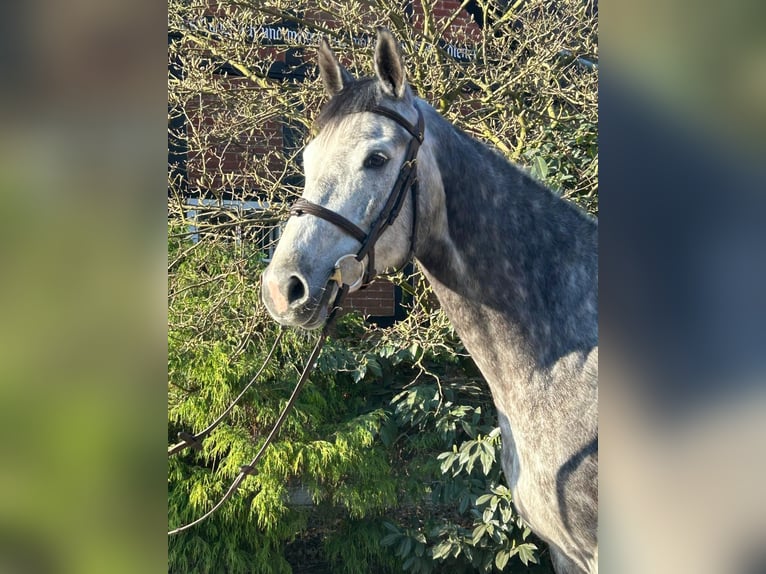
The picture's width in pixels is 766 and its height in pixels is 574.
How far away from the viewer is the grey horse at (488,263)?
192 centimetres

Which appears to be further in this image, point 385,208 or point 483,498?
point 483,498

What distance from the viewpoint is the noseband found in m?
1.90

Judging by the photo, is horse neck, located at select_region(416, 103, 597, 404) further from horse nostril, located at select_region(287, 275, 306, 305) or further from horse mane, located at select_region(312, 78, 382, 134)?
horse nostril, located at select_region(287, 275, 306, 305)

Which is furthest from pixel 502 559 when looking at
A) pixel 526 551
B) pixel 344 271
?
pixel 344 271

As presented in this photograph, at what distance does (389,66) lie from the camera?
211 centimetres

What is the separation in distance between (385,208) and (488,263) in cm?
35

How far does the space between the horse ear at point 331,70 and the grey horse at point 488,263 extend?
1.0 inches

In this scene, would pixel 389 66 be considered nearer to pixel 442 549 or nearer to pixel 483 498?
pixel 483 498

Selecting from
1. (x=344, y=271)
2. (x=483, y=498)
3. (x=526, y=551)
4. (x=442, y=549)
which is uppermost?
(x=344, y=271)
